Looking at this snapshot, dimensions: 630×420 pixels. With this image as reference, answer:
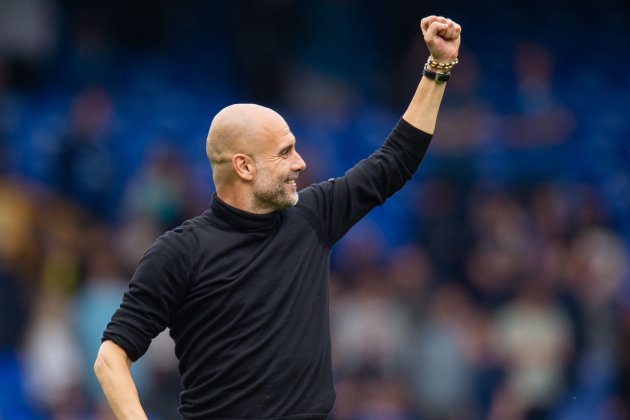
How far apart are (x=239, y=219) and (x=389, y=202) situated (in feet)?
25.2

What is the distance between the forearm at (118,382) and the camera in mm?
4066

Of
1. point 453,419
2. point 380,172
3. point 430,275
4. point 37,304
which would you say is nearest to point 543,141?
point 430,275

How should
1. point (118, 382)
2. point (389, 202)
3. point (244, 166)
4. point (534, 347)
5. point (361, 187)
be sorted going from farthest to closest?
point (389, 202) < point (534, 347) < point (361, 187) < point (244, 166) < point (118, 382)

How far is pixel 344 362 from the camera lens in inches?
375

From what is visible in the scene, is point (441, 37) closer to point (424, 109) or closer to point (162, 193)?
point (424, 109)

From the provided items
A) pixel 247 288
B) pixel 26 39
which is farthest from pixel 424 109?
pixel 26 39

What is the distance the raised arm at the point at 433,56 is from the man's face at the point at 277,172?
524 millimetres

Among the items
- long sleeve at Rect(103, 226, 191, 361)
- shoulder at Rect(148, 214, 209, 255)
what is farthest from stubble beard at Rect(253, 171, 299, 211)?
long sleeve at Rect(103, 226, 191, 361)

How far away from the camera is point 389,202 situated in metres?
12.1

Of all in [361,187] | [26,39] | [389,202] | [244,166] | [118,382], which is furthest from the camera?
[26,39]

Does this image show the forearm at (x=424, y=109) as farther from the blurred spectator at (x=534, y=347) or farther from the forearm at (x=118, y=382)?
the blurred spectator at (x=534, y=347)

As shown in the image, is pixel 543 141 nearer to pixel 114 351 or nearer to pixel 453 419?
pixel 453 419

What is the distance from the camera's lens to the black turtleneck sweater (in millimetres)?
4254

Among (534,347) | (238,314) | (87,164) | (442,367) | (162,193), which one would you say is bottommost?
(442,367)
